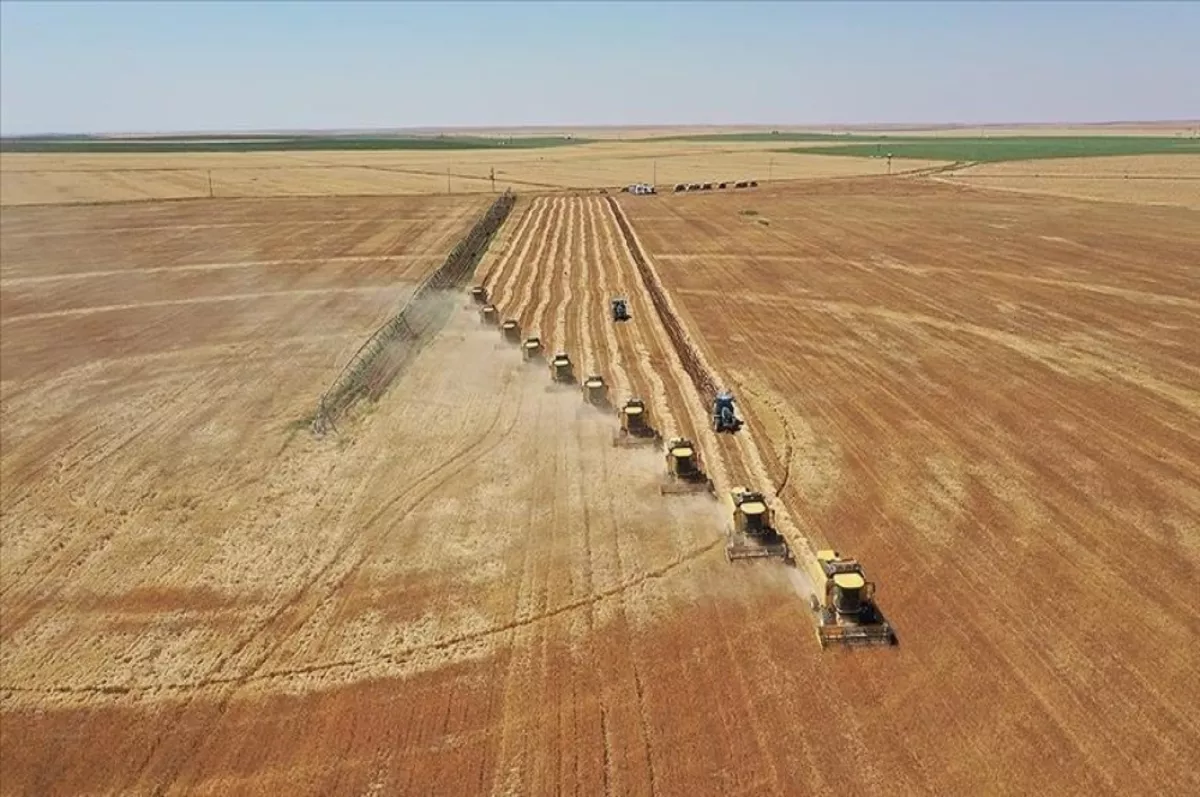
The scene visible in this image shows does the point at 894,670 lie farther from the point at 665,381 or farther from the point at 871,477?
the point at 665,381

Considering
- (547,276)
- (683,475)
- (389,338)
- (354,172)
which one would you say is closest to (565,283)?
(547,276)

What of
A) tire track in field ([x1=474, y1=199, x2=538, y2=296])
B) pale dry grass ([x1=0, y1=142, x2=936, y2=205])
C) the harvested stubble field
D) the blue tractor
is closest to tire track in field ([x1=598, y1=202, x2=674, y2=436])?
the harvested stubble field

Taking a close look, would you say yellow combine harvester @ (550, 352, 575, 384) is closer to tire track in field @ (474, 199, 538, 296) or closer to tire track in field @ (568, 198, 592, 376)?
tire track in field @ (568, 198, 592, 376)

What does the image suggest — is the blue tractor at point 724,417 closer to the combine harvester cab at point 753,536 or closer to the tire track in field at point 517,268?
the combine harvester cab at point 753,536

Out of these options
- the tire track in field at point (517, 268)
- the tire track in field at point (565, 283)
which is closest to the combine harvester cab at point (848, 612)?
the tire track in field at point (565, 283)

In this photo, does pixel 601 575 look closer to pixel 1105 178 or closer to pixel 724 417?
pixel 724 417

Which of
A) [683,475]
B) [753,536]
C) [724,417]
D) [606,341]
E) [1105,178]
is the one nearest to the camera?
[753,536]
